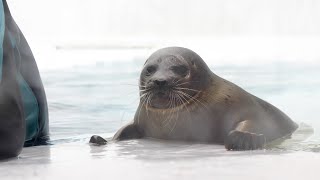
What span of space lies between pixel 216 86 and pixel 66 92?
1.58 feet

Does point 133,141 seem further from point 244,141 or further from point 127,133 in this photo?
point 244,141

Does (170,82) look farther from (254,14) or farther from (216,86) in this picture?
(254,14)

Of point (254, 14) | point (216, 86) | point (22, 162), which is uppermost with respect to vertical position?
point (254, 14)

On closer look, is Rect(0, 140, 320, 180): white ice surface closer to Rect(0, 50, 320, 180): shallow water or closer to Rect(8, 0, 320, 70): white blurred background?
Rect(0, 50, 320, 180): shallow water

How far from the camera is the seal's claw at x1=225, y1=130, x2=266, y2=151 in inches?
68.4

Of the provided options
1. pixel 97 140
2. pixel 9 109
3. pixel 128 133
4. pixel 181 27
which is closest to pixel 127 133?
Result: pixel 128 133

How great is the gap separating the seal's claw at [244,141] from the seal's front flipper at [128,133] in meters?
0.33

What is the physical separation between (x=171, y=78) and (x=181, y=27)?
0.26 m

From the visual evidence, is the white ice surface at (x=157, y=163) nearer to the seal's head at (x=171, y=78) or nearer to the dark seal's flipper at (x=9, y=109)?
the dark seal's flipper at (x=9, y=109)

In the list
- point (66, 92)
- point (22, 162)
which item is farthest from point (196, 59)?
point (22, 162)

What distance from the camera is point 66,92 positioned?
226 centimetres

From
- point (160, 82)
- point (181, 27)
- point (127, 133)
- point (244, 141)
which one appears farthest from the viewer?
point (181, 27)

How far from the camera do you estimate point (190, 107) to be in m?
1.98

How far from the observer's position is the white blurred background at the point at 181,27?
2.14 m
